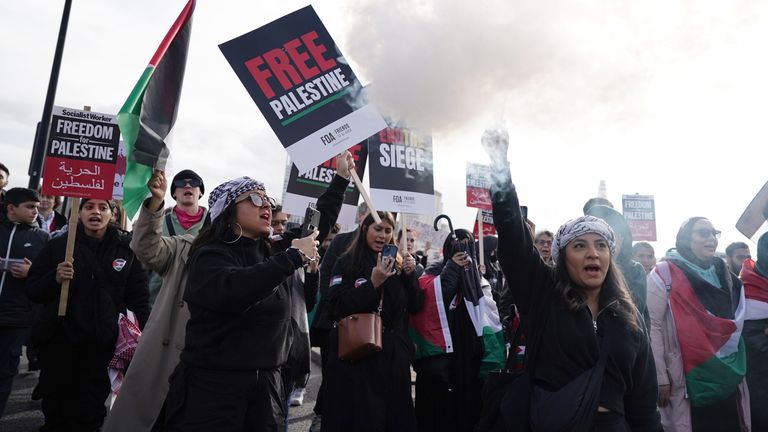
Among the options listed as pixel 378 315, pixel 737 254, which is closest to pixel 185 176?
pixel 378 315

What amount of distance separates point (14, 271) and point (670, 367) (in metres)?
6.32

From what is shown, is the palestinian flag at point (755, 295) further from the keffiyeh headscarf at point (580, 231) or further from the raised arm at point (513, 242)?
the raised arm at point (513, 242)

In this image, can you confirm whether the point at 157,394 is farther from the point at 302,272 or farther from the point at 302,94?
the point at 302,94

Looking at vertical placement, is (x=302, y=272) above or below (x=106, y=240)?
below

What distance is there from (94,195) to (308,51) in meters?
2.45

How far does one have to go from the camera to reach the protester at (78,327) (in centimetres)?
479

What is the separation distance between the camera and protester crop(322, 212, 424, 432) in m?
4.35

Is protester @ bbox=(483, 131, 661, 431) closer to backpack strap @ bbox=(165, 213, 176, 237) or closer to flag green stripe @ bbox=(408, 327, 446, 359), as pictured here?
flag green stripe @ bbox=(408, 327, 446, 359)

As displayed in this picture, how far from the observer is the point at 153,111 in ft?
14.8

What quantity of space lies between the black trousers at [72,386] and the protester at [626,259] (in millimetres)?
4217

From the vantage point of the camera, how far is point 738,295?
505 centimetres

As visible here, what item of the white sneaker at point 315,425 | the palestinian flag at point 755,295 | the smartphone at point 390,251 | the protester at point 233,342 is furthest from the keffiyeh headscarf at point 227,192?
the palestinian flag at point 755,295

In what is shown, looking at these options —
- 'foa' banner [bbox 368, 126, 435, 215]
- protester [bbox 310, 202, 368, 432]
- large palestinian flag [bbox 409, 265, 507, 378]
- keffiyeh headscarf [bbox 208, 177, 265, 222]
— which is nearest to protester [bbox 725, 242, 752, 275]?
large palestinian flag [bbox 409, 265, 507, 378]

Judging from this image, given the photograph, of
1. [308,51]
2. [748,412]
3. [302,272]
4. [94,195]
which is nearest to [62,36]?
[94,195]
